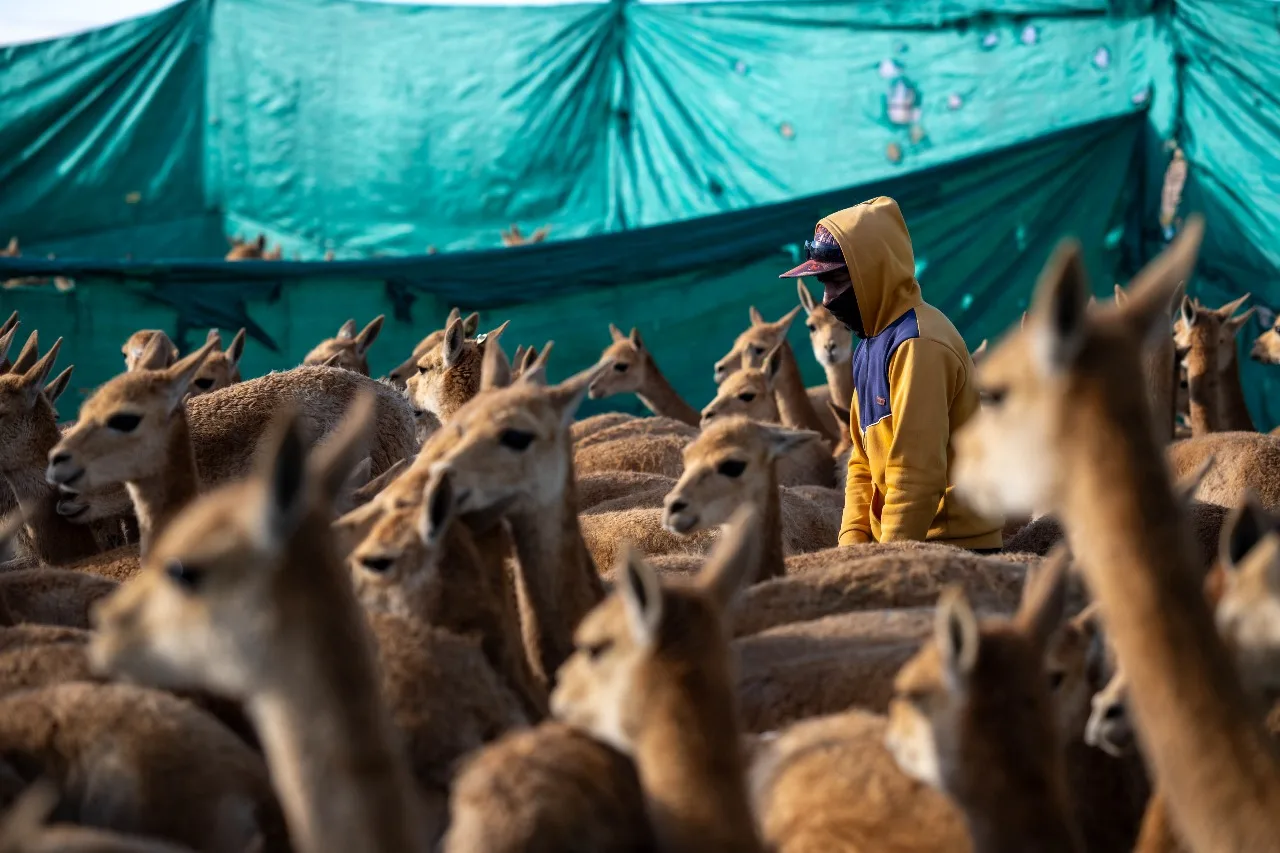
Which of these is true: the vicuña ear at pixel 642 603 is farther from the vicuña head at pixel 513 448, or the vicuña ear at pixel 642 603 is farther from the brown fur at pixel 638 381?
the brown fur at pixel 638 381

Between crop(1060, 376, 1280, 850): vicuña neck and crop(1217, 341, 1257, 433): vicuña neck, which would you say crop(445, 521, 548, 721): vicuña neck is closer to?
crop(1060, 376, 1280, 850): vicuña neck

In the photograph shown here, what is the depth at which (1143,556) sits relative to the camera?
6.76ft

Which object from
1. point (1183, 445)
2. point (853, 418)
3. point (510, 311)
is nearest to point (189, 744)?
point (853, 418)

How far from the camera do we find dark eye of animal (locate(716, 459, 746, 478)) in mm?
4734

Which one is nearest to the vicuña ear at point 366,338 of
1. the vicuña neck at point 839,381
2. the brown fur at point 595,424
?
the brown fur at point 595,424

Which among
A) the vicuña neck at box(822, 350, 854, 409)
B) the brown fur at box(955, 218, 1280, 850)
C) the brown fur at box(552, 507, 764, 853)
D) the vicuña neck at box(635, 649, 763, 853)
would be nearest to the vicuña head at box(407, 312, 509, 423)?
the vicuña neck at box(822, 350, 854, 409)

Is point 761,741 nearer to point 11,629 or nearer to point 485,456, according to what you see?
point 485,456

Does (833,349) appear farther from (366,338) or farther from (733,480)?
(733,480)

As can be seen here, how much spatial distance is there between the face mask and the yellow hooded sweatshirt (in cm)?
6

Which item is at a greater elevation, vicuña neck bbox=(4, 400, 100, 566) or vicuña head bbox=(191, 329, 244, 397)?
vicuña head bbox=(191, 329, 244, 397)

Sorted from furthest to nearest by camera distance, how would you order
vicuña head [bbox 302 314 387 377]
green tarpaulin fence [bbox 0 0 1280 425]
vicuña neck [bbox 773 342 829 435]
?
green tarpaulin fence [bbox 0 0 1280 425]
vicuña neck [bbox 773 342 829 435]
vicuña head [bbox 302 314 387 377]

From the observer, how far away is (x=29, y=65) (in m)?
14.3

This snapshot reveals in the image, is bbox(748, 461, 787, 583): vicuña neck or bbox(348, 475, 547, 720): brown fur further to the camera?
bbox(748, 461, 787, 583): vicuña neck

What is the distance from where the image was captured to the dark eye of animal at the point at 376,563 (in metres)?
3.59
